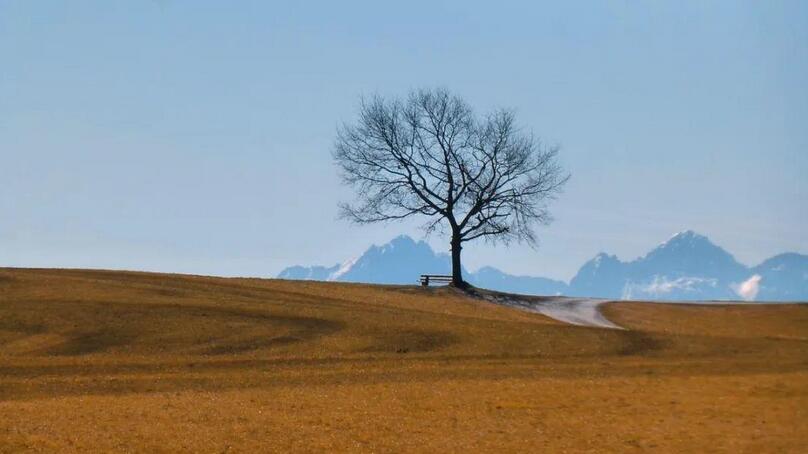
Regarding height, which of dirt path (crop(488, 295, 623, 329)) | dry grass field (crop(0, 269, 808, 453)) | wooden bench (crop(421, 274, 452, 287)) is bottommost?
dry grass field (crop(0, 269, 808, 453))

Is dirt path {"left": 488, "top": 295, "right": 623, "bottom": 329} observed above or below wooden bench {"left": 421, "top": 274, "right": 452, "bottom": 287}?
below

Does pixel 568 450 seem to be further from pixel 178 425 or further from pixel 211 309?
pixel 211 309

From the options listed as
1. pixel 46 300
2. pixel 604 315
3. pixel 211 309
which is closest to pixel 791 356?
pixel 604 315

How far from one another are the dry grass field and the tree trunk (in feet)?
45.9

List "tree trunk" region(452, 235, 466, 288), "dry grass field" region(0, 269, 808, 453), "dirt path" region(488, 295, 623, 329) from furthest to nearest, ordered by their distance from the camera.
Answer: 1. "tree trunk" region(452, 235, 466, 288)
2. "dirt path" region(488, 295, 623, 329)
3. "dry grass field" region(0, 269, 808, 453)

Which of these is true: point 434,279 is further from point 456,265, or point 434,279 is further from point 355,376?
point 355,376

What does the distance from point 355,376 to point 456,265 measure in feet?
121

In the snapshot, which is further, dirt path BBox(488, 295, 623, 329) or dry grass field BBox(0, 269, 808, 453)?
dirt path BBox(488, 295, 623, 329)

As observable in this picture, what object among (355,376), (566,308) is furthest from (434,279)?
(355,376)

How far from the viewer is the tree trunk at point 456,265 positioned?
222ft

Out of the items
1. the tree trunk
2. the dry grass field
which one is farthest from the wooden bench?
the dry grass field

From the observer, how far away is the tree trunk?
67625mm

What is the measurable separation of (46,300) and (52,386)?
47.5ft

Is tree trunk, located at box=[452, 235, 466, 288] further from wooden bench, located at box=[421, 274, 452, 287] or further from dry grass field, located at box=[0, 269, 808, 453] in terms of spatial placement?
dry grass field, located at box=[0, 269, 808, 453]
